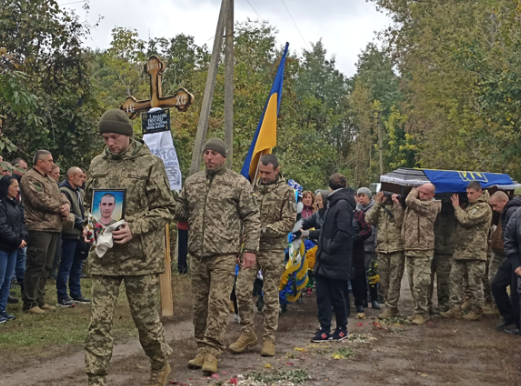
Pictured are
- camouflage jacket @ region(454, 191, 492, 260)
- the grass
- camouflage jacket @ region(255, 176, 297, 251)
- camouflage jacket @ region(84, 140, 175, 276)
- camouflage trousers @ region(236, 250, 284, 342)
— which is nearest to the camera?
camouflage jacket @ region(84, 140, 175, 276)

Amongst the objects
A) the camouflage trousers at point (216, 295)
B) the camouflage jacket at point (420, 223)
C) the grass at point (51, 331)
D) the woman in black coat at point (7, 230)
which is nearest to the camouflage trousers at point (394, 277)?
the camouflage jacket at point (420, 223)

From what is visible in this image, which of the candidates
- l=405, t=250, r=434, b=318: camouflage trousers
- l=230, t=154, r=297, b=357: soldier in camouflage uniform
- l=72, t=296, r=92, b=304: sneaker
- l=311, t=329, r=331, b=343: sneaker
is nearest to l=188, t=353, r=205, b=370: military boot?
l=230, t=154, r=297, b=357: soldier in camouflage uniform

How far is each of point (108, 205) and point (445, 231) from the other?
701 cm

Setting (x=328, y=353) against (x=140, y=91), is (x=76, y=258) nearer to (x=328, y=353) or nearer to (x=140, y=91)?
(x=328, y=353)

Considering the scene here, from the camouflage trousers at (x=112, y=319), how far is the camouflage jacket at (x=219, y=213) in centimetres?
107

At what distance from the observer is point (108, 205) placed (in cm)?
539

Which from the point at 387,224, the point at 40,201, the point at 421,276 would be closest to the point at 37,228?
the point at 40,201

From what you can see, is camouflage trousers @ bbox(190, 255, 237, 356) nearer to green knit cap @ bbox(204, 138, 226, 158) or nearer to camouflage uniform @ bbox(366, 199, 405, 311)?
green knit cap @ bbox(204, 138, 226, 158)

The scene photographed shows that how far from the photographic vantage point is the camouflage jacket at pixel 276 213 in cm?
782

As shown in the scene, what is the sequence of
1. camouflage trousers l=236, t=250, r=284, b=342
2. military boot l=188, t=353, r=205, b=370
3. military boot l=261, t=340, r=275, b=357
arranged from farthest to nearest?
camouflage trousers l=236, t=250, r=284, b=342 < military boot l=261, t=340, r=275, b=357 < military boot l=188, t=353, r=205, b=370

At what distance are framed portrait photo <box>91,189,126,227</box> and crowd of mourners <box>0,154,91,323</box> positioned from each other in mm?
3515

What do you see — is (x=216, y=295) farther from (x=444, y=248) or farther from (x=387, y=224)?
(x=444, y=248)

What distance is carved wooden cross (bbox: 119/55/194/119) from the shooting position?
10039mm

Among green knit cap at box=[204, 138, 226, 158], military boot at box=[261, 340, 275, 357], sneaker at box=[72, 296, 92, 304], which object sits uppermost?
green knit cap at box=[204, 138, 226, 158]
